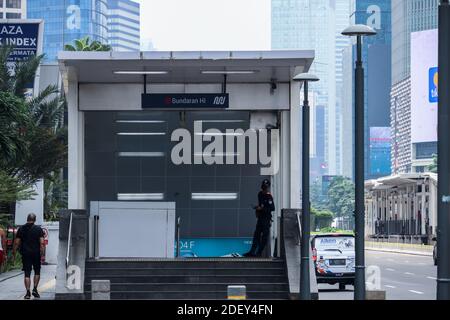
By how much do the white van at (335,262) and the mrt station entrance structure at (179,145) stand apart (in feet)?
18.6

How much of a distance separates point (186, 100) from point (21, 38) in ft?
75.0

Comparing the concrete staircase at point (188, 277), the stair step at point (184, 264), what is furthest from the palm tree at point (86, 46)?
the concrete staircase at point (188, 277)

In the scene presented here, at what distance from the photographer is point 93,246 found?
2630 centimetres

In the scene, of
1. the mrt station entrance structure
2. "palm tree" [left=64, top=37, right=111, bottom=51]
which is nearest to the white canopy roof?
the mrt station entrance structure

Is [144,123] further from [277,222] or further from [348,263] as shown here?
[348,263]

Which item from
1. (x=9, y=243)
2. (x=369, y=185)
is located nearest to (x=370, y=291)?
(x=9, y=243)

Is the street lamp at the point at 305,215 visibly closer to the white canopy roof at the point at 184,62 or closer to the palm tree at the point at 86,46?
the white canopy roof at the point at 184,62

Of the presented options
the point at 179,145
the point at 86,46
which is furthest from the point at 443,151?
the point at 86,46

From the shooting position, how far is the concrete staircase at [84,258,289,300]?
23.6 metres

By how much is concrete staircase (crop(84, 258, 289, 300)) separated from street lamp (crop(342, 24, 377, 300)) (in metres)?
3.02

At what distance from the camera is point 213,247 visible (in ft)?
95.1

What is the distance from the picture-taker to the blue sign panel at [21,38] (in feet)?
153

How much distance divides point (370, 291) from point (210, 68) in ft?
21.1

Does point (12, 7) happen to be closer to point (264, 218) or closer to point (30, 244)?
point (264, 218)
